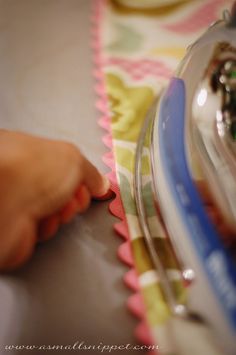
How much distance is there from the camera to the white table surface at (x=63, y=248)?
406mm

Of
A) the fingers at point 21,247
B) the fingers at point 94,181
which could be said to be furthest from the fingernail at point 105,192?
the fingers at point 21,247

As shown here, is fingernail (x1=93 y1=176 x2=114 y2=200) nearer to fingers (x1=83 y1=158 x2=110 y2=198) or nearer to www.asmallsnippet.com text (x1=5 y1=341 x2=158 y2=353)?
fingers (x1=83 y1=158 x2=110 y2=198)

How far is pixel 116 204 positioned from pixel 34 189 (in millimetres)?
126

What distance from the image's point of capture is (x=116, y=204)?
1.67 feet

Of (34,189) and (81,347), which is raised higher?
(34,189)

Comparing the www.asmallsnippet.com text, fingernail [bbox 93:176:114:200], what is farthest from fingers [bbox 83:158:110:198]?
the www.asmallsnippet.com text

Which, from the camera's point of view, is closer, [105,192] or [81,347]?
[81,347]

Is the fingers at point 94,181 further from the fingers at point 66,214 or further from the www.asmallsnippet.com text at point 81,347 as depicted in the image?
the www.asmallsnippet.com text at point 81,347

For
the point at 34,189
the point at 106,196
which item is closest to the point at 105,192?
the point at 106,196

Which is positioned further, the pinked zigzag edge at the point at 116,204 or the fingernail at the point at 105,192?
the fingernail at the point at 105,192

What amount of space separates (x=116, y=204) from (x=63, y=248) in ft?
0.28

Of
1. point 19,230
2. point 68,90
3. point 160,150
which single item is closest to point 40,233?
point 19,230

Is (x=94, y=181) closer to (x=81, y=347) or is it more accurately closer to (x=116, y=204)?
(x=116, y=204)

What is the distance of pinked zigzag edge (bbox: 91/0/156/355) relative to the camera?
40cm
